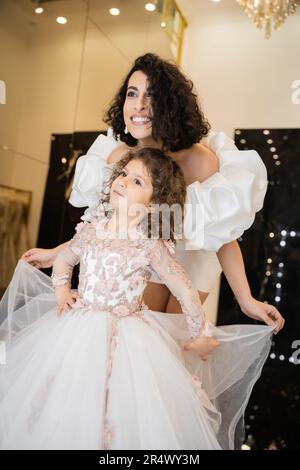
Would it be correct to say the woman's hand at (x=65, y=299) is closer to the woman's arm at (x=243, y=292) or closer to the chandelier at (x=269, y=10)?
the woman's arm at (x=243, y=292)

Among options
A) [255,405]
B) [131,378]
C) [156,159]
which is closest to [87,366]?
[131,378]

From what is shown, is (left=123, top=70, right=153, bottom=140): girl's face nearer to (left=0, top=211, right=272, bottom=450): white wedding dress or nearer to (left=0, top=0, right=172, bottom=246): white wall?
(left=0, top=211, right=272, bottom=450): white wedding dress

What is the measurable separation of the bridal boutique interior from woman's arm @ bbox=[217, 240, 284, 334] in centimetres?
64

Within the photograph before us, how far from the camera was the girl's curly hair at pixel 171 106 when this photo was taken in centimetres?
100

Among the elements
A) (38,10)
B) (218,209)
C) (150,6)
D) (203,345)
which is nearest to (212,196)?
(218,209)

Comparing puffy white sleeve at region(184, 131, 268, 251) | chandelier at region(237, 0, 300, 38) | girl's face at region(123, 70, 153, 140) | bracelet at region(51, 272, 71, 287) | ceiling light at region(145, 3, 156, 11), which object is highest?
ceiling light at region(145, 3, 156, 11)

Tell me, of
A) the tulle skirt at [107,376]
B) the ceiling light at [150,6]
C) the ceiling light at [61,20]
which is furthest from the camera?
the ceiling light at [150,6]

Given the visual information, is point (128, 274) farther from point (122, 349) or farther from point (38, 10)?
point (38, 10)

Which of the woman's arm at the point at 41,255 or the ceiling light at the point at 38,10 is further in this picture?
the ceiling light at the point at 38,10

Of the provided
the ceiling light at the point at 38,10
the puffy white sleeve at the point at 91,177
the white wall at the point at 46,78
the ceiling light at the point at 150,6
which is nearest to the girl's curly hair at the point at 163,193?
the puffy white sleeve at the point at 91,177

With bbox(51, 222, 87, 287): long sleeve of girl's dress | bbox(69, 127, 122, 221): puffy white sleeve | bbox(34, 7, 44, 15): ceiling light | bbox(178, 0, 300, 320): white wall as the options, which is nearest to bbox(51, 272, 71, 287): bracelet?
bbox(51, 222, 87, 287): long sleeve of girl's dress

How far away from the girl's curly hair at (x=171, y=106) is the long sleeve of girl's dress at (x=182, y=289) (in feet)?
0.93

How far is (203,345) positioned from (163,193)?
345 millimetres

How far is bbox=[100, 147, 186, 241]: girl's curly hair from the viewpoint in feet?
3.04
